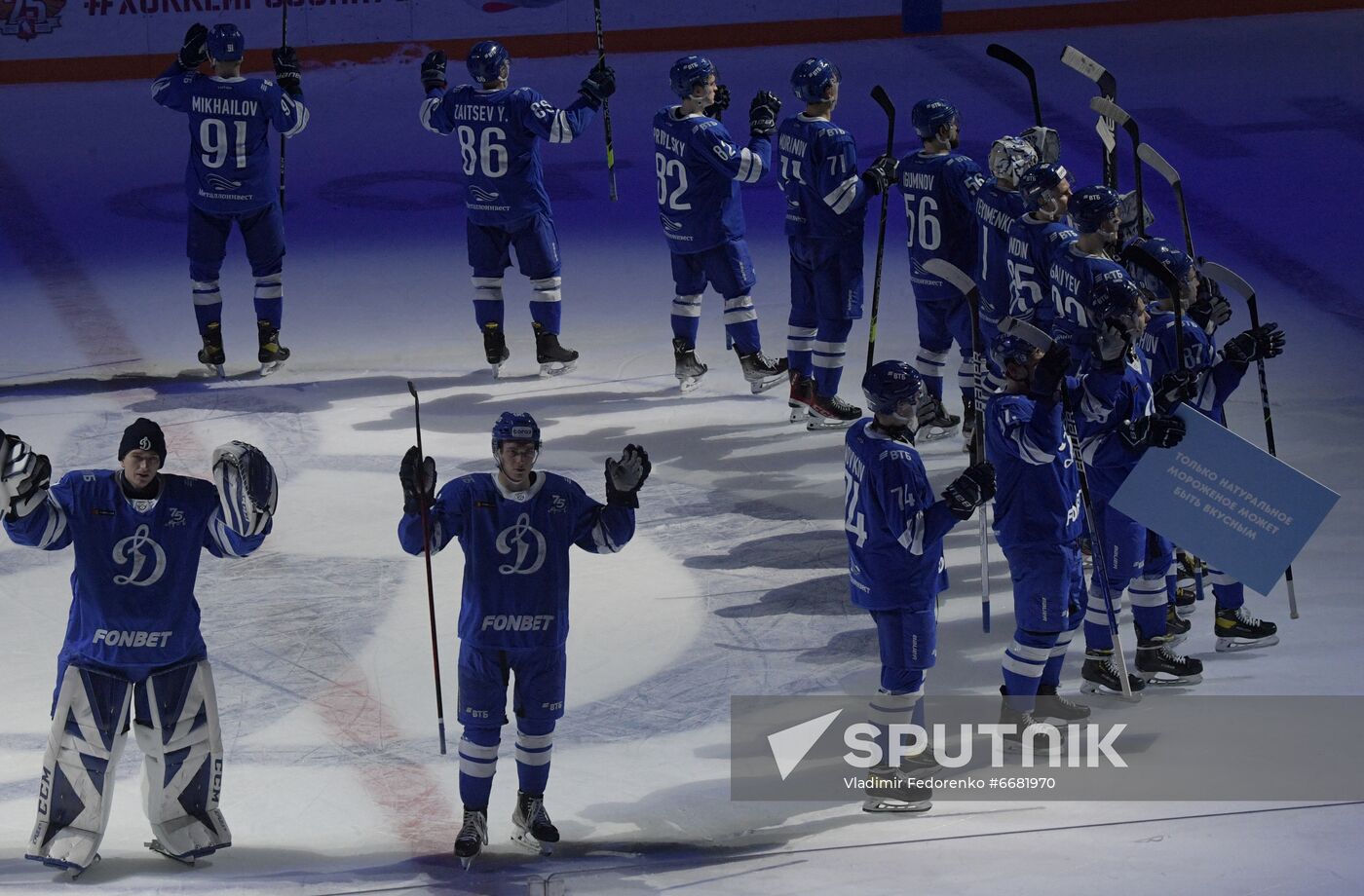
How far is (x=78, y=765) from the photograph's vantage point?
20.0 feet

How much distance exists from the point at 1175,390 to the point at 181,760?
11.6 feet

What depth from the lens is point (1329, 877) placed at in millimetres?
5629

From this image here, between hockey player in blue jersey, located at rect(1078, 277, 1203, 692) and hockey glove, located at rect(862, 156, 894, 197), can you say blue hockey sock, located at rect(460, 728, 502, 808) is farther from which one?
hockey glove, located at rect(862, 156, 894, 197)

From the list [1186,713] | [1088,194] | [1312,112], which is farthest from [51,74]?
[1186,713]

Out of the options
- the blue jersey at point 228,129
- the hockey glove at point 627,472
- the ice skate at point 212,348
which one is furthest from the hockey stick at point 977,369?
the ice skate at point 212,348

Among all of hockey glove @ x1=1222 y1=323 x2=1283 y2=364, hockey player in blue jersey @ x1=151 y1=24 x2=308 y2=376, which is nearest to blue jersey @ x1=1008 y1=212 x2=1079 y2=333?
hockey glove @ x1=1222 y1=323 x2=1283 y2=364

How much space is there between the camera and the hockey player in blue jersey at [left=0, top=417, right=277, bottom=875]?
6031mm

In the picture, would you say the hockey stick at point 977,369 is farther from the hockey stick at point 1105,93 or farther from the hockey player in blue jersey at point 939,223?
the hockey stick at point 1105,93

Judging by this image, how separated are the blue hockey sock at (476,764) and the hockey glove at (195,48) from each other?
5729 mm

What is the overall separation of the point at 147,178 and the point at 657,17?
430 centimetres

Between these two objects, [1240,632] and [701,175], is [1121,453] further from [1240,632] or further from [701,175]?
[701,175]

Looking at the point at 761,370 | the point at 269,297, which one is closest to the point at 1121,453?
the point at 761,370

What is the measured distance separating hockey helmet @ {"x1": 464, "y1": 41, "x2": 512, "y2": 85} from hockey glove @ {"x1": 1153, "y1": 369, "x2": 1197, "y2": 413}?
4694 millimetres

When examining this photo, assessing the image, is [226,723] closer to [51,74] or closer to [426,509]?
[426,509]
